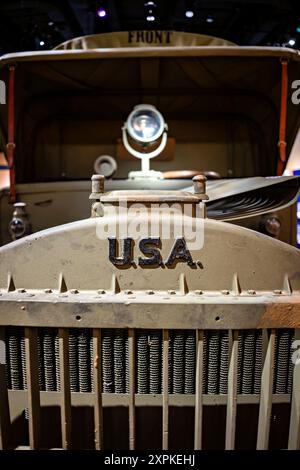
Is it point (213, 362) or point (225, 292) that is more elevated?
point (225, 292)

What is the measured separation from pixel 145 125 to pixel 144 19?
4.69 feet

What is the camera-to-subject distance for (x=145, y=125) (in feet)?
9.65

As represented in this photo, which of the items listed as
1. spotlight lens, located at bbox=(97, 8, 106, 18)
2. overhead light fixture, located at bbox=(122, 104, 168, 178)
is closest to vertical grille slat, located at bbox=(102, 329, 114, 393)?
overhead light fixture, located at bbox=(122, 104, 168, 178)

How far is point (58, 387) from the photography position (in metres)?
1.46

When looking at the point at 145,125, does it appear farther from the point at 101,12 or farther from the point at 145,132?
the point at 101,12

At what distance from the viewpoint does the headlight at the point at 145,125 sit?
2900mm

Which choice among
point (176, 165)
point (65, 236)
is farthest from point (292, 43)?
point (65, 236)

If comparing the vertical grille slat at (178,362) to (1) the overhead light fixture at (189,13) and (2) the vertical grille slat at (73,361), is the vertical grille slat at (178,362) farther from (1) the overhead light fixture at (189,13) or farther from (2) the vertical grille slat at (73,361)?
(1) the overhead light fixture at (189,13)

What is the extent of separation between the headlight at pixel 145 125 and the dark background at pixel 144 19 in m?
1.07

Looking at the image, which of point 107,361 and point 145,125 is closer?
point 107,361

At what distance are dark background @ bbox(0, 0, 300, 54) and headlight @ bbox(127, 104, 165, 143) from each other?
1.07m

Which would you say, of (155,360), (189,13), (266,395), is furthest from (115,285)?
(189,13)

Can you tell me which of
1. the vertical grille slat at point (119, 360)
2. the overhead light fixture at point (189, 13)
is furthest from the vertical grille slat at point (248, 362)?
the overhead light fixture at point (189, 13)

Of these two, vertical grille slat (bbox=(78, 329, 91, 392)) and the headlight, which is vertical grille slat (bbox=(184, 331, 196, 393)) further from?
the headlight
